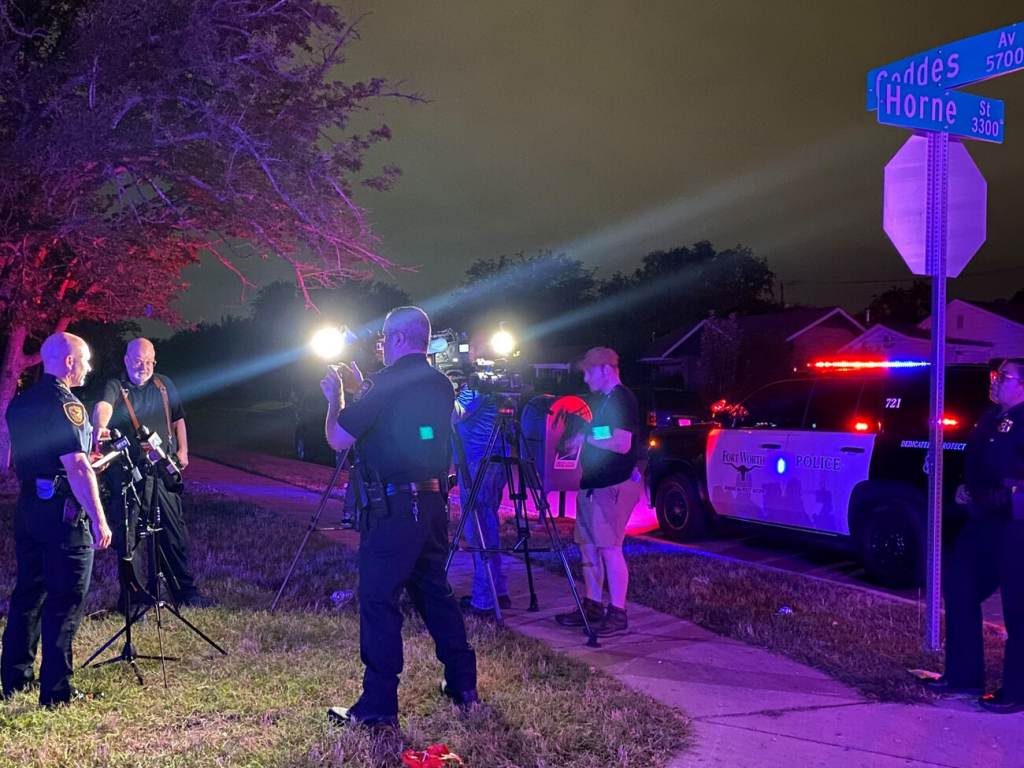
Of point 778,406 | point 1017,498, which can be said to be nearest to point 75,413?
point 1017,498

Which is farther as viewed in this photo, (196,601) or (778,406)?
(778,406)

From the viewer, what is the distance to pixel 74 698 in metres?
4.60

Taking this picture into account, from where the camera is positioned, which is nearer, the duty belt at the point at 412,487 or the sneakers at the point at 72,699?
the duty belt at the point at 412,487

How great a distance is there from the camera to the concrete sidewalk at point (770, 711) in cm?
406

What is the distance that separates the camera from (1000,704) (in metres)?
4.59

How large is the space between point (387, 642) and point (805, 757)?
1.97m

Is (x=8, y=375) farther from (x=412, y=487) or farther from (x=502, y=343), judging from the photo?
(x=412, y=487)

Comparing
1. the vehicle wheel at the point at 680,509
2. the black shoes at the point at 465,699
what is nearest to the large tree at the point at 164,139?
the vehicle wheel at the point at 680,509

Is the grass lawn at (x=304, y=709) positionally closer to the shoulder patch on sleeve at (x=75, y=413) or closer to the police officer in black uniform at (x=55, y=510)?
the police officer in black uniform at (x=55, y=510)

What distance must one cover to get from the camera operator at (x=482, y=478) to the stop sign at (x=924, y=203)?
9.68 feet

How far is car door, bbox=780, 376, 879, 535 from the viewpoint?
314 inches

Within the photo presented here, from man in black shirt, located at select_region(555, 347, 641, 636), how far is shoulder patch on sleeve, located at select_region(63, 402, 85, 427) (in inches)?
117

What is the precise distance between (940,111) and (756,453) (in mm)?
4145

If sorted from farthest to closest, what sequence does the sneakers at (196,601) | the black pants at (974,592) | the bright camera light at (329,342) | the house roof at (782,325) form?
the house roof at (782,325) → the sneakers at (196,601) → the bright camera light at (329,342) → the black pants at (974,592)
